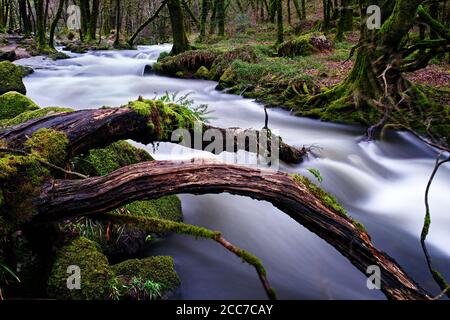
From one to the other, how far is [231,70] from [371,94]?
634 cm

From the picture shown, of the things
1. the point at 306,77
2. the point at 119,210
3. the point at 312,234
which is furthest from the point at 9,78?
the point at 312,234

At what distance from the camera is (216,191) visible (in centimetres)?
320

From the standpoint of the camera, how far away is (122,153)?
5.46 metres

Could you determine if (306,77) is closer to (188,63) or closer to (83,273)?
(188,63)

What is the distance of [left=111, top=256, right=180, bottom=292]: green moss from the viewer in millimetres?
3777

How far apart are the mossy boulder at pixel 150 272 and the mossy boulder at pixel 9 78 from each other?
29.0 ft

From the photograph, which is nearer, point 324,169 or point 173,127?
point 173,127

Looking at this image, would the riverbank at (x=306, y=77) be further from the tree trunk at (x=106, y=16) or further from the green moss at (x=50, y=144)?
the tree trunk at (x=106, y=16)

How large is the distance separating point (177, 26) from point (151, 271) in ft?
49.8

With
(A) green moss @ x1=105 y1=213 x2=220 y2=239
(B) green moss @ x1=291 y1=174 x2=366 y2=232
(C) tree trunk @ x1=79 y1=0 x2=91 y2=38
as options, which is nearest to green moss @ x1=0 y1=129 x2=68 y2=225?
Answer: (A) green moss @ x1=105 y1=213 x2=220 y2=239

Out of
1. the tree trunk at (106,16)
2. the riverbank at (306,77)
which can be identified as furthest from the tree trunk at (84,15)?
the riverbank at (306,77)
